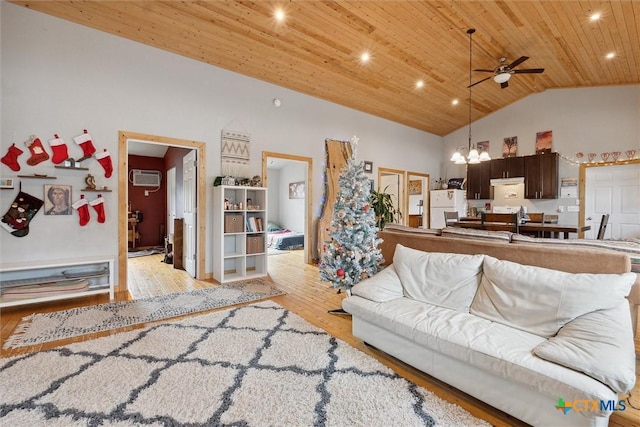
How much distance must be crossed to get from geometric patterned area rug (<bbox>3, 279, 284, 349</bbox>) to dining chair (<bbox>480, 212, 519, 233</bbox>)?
359cm

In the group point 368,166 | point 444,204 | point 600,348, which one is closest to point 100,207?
point 600,348

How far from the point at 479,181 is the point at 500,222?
261 centimetres

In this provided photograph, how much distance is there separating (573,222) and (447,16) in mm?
5388

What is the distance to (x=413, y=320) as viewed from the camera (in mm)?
2096

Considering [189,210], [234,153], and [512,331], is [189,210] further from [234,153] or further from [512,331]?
[512,331]

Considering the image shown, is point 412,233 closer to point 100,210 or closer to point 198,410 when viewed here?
point 198,410

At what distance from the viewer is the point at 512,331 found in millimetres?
1898

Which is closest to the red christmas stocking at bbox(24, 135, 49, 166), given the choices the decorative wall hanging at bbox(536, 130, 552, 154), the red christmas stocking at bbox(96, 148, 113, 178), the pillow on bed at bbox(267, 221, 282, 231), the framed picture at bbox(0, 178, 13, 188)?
the framed picture at bbox(0, 178, 13, 188)

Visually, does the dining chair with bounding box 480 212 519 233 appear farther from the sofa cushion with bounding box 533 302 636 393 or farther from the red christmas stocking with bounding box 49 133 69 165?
the red christmas stocking with bounding box 49 133 69 165

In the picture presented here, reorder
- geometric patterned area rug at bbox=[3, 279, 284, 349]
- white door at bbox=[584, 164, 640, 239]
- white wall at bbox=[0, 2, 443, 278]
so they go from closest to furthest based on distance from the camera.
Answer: geometric patterned area rug at bbox=[3, 279, 284, 349] → white wall at bbox=[0, 2, 443, 278] → white door at bbox=[584, 164, 640, 239]

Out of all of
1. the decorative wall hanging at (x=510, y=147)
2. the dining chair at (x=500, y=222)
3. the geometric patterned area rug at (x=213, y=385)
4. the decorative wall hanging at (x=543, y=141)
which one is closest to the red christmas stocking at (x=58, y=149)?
the geometric patterned area rug at (x=213, y=385)

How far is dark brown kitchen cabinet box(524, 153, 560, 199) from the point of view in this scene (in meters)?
6.42

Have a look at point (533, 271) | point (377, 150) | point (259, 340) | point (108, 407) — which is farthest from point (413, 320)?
point (377, 150)

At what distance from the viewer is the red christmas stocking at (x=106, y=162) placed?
373 centimetres
